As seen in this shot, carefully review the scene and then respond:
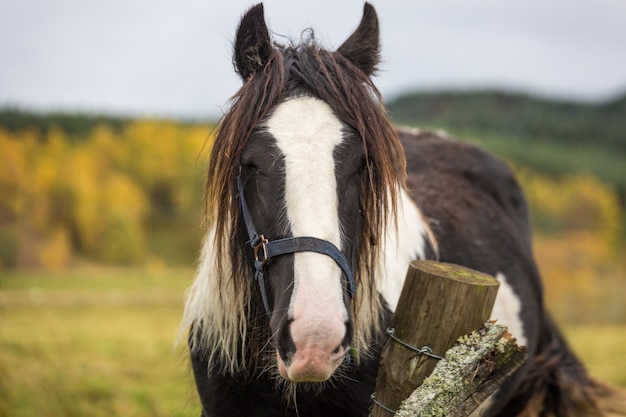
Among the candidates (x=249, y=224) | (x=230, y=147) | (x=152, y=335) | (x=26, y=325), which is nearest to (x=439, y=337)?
(x=249, y=224)

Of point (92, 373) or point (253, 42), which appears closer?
point (253, 42)

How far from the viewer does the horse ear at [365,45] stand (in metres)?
3.15

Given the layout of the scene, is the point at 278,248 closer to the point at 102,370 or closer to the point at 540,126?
the point at 102,370

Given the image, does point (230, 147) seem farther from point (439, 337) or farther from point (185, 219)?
point (185, 219)

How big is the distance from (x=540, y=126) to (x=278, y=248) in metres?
153

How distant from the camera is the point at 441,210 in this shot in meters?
4.30

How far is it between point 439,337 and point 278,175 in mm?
952

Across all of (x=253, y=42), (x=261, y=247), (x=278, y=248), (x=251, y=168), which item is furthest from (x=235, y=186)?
(x=253, y=42)

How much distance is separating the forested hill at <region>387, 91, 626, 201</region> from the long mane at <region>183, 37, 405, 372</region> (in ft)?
357

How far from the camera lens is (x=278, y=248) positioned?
240 centimetres

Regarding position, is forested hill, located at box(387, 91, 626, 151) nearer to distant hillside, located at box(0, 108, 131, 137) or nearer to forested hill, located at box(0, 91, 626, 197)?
forested hill, located at box(0, 91, 626, 197)

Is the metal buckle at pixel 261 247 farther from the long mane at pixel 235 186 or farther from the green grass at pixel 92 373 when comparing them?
the green grass at pixel 92 373

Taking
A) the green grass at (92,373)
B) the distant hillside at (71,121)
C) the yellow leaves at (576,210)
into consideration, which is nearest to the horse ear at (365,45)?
the green grass at (92,373)

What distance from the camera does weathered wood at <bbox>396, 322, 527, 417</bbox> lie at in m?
2.36
